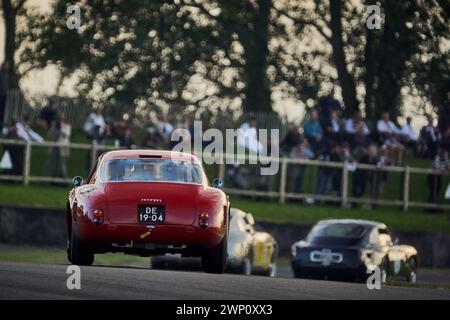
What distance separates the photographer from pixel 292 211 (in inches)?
1411

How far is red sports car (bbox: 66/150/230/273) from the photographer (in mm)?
19281

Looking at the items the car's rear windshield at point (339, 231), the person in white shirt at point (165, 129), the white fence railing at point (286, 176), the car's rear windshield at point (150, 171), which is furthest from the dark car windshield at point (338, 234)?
the car's rear windshield at point (150, 171)

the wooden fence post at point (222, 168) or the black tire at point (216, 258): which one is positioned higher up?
the wooden fence post at point (222, 168)

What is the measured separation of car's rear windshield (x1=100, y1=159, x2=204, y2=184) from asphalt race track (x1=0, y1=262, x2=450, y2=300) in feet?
3.96

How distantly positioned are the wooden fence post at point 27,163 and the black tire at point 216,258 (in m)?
14.7

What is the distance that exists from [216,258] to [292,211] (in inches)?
617

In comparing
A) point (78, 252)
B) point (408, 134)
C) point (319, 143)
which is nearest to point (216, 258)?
point (78, 252)

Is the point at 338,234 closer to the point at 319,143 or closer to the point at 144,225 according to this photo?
the point at 319,143

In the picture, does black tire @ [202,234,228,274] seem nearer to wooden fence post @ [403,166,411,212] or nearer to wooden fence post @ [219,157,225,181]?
wooden fence post @ [219,157,225,181]

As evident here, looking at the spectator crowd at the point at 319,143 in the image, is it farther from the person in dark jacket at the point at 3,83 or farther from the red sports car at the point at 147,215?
the red sports car at the point at 147,215

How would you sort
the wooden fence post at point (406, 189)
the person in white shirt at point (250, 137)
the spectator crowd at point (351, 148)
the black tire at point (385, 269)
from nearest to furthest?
the black tire at point (385, 269), the person in white shirt at point (250, 137), the spectator crowd at point (351, 148), the wooden fence post at point (406, 189)

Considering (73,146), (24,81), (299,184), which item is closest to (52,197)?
(73,146)

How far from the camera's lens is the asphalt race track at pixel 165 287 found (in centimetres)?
1614

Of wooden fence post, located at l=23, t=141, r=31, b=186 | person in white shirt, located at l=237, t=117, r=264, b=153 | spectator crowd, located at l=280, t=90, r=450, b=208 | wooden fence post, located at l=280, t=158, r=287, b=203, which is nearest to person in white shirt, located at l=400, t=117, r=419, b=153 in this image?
spectator crowd, located at l=280, t=90, r=450, b=208
